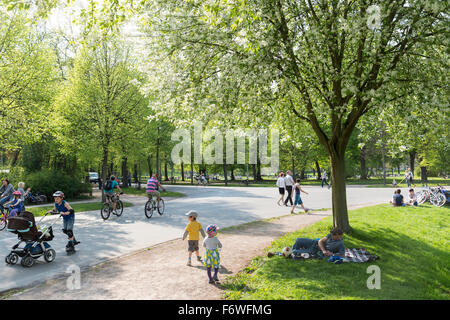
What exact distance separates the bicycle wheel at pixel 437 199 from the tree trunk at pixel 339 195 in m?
10.2

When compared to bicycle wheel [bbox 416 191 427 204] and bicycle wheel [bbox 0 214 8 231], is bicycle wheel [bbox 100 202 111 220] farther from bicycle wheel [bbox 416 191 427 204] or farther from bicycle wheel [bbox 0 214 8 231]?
bicycle wheel [bbox 416 191 427 204]

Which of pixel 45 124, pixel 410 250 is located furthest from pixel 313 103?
pixel 45 124

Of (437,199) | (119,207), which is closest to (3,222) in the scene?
(119,207)

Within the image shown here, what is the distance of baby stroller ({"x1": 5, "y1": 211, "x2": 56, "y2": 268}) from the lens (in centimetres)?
746

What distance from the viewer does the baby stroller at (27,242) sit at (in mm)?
7457

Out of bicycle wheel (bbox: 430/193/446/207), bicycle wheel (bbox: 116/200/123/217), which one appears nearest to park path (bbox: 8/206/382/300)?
bicycle wheel (bbox: 116/200/123/217)

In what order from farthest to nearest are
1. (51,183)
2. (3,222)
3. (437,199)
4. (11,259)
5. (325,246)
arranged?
(51,183)
(437,199)
(3,222)
(325,246)
(11,259)

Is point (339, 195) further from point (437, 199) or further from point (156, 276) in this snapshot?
point (437, 199)

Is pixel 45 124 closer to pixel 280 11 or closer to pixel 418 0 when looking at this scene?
pixel 280 11

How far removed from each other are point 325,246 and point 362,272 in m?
1.16

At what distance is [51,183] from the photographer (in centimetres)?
2189

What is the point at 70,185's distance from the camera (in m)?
23.2

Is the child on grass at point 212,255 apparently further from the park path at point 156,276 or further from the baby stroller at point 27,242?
the baby stroller at point 27,242

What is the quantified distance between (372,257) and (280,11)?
658 centimetres
